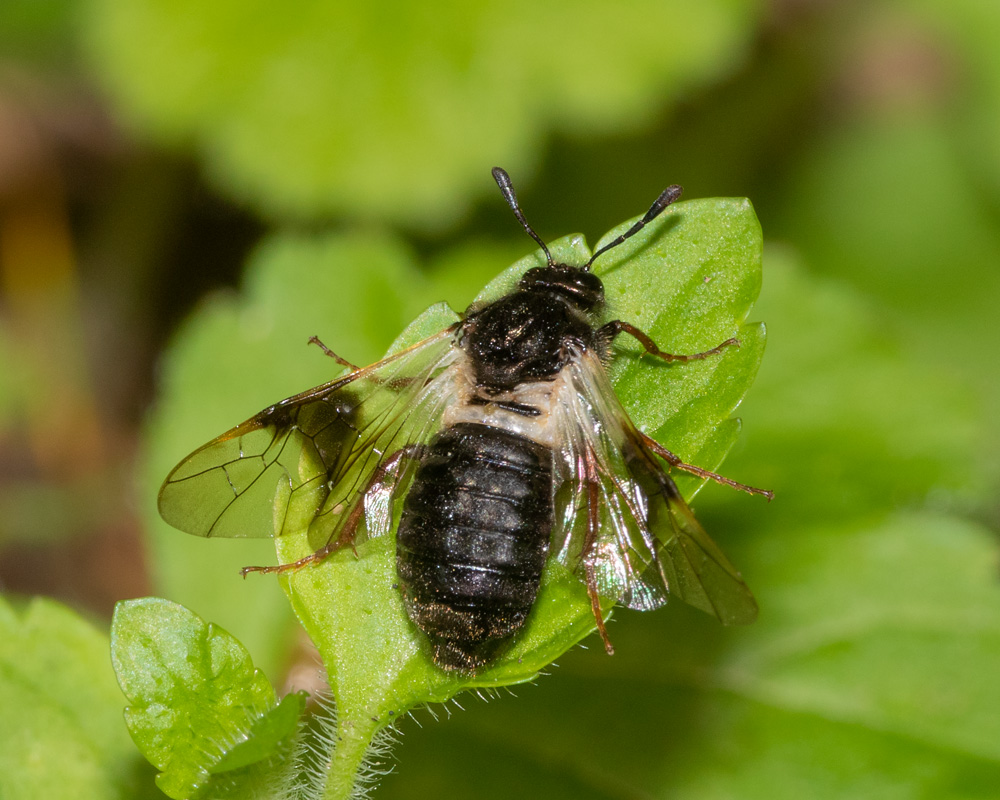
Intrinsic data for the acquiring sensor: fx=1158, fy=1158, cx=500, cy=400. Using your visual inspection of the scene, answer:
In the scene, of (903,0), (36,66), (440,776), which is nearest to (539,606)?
(440,776)

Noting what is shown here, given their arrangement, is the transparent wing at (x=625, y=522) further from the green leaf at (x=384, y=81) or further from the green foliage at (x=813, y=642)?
the green leaf at (x=384, y=81)

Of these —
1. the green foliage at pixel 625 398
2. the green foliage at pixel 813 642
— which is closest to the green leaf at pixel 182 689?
the green foliage at pixel 625 398

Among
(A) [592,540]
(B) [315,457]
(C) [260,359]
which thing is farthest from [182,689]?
(C) [260,359]

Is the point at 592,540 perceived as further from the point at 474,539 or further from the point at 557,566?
the point at 474,539

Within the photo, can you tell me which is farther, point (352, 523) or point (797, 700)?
point (797, 700)

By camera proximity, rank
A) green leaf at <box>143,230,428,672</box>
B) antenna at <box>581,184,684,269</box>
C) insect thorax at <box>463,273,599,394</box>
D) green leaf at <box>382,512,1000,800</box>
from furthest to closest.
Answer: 1. green leaf at <box>143,230,428,672</box>
2. green leaf at <box>382,512,1000,800</box>
3. insect thorax at <box>463,273,599,394</box>
4. antenna at <box>581,184,684,269</box>

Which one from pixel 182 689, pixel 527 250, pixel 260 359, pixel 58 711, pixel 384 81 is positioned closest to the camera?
pixel 182 689

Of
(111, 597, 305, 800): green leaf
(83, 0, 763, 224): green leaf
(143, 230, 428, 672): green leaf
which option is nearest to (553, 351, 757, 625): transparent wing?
(111, 597, 305, 800): green leaf

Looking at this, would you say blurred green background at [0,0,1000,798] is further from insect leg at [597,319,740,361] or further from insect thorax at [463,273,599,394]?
insect leg at [597,319,740,361]
